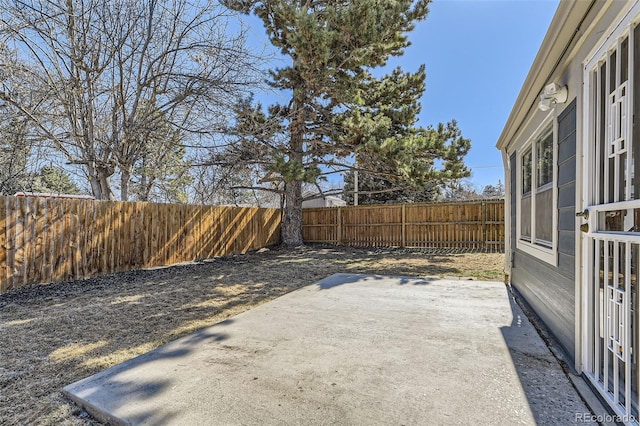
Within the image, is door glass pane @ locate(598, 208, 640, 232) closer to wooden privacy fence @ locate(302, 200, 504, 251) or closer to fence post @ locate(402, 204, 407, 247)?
wooden privacy fence @ locate(302, 200, 504, 251)

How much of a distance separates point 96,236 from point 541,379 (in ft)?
23.2

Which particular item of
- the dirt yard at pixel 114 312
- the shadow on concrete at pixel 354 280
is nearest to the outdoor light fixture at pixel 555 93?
the shadow on concrete at pixel 354 280

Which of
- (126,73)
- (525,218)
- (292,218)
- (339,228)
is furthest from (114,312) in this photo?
(339,228)

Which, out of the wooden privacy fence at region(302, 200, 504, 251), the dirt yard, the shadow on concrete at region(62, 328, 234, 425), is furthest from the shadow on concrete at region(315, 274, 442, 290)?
the wooden privacy fence at region(302, 200, 504, 251)

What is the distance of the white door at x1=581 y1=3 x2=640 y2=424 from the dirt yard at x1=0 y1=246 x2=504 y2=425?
2853 mm

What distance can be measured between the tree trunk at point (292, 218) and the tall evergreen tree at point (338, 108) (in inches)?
1.5

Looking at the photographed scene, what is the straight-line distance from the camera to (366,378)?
2.07m

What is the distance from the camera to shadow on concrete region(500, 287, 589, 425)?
169 centimetres

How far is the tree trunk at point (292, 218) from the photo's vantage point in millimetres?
11703

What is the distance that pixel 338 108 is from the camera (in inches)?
419

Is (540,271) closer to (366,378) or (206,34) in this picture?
(366,378)

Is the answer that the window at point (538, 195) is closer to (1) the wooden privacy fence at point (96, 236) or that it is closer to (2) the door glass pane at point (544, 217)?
(2) the door glass pane at point (544, 217)

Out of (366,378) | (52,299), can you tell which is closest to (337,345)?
(366,378)

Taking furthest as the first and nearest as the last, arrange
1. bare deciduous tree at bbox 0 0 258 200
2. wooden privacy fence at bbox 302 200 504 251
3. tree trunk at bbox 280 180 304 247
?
tree trunk at bbox 280 180 304 247
wooden privacy fence at bbox 302 200 504 251
bare deciduous tree at bbox 0 0 258 200
